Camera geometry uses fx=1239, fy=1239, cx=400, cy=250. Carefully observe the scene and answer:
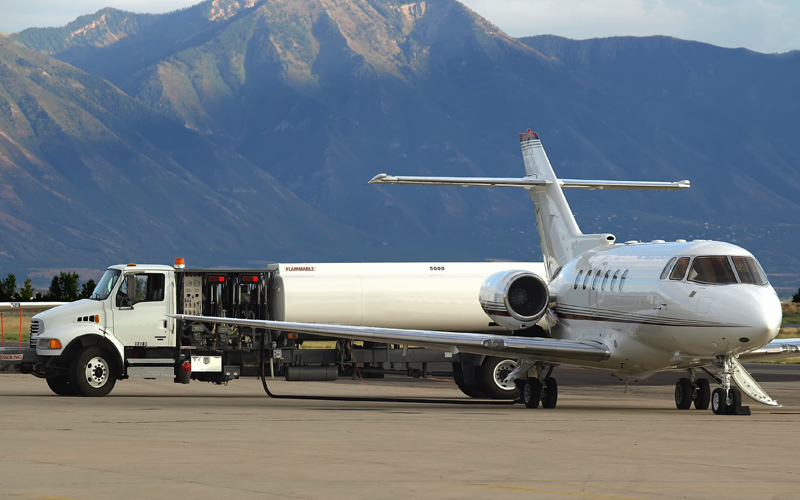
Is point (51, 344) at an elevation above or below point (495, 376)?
above

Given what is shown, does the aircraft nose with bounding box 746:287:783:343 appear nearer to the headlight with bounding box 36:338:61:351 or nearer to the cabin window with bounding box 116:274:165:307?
the cabin window with bounding box 116:274:165:307

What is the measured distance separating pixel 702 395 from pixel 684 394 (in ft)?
1.12

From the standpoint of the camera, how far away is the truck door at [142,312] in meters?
26.8

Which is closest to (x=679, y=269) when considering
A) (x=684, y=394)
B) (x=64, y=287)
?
(x=684, y=394)

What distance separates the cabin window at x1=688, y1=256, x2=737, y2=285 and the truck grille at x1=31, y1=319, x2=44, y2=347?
45.0 feet

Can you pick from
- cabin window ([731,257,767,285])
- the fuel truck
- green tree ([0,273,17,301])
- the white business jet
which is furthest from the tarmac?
green tree ([0,273,17,301])

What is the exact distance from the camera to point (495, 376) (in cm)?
2728

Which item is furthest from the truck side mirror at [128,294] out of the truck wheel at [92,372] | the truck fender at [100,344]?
the truck wheel at [92,372]

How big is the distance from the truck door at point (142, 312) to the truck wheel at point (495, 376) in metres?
6.84

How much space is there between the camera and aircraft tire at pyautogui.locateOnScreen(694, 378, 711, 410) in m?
23.9

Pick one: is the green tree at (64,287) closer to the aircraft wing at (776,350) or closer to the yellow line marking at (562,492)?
the aircraft wing at (776,350)

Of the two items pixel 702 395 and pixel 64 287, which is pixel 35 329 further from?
pixel 64 287

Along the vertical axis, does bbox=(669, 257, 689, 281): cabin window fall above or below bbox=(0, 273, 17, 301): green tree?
below

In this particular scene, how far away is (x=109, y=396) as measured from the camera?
2741 centimetres
